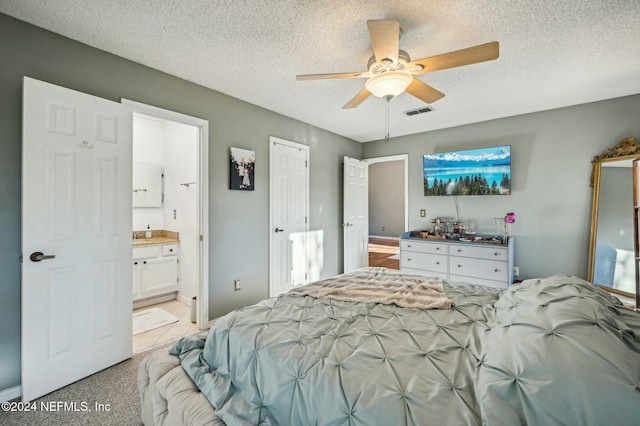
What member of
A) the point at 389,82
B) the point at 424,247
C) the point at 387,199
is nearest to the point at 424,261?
the point at 424,247

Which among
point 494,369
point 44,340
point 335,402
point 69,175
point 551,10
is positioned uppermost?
point 551,10

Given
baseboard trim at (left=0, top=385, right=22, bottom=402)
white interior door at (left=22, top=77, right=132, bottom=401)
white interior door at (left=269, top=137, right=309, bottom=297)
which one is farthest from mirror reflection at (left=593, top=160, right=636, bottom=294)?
baseboard trim at (left=0, top=385, right=22, bottom=402)

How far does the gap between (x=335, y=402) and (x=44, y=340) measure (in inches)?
85.4

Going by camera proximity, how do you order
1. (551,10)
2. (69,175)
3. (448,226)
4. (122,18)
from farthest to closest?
(448,226), (69,175), (122,18), (551,10)

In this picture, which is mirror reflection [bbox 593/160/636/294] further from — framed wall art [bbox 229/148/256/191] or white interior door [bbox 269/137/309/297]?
framed wall art [bbox 229/148/256/191]

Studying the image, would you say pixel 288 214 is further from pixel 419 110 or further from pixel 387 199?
pixel 387 199

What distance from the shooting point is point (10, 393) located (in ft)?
5.94

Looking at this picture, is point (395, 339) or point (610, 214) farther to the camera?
point (610, 214)

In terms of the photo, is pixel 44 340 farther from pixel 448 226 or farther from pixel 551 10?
pixel 448 226

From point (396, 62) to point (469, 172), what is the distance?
273cm

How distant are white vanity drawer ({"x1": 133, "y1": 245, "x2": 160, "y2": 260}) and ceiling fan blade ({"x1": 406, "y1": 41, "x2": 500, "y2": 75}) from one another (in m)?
3.62

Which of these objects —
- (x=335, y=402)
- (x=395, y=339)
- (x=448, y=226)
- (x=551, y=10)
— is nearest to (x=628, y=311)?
A: (x=395, y=339)

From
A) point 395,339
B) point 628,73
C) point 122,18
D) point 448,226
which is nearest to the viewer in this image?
point 395,339

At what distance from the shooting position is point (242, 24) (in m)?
1.87
